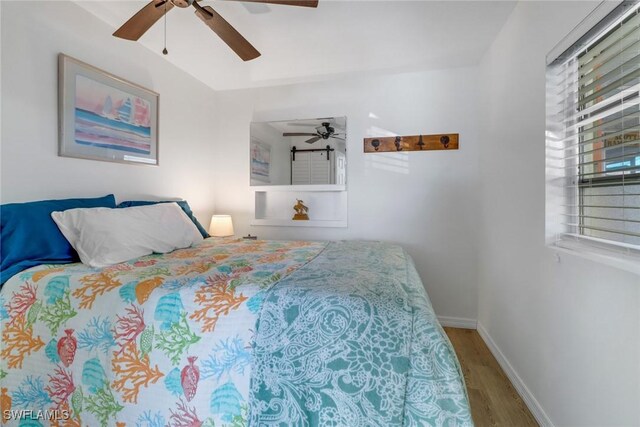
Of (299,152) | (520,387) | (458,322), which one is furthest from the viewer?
(299,152)

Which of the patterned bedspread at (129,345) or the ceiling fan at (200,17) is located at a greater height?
the ceiling fan at (200,17)

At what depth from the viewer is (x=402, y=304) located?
1.03 meters

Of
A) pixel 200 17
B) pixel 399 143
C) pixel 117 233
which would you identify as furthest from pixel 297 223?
pixel 200 17

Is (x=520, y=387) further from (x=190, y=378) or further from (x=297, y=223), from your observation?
(x=297, y=223)

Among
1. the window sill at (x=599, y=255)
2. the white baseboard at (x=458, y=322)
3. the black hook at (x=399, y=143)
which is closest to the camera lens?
the window sill at (x=599, y=255)

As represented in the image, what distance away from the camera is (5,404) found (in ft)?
4.35

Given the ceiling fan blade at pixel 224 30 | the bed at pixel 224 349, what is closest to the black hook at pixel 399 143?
the ceiling fan blade at pixel 224 30

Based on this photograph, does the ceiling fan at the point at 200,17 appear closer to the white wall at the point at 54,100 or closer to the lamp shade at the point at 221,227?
the white wall at the point at 54,100

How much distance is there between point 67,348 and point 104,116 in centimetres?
166

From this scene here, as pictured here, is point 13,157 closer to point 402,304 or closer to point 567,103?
point 402,304

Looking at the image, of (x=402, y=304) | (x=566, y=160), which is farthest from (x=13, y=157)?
(x=566, y=160)

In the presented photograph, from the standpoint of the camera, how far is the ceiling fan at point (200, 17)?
1470mm

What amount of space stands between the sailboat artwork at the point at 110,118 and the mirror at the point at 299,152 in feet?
3.83

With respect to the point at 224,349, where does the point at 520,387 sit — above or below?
below
